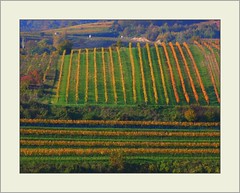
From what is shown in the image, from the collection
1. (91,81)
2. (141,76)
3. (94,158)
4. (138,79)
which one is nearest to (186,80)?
(141,76)

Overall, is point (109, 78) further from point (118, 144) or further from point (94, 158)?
point (94, 158)

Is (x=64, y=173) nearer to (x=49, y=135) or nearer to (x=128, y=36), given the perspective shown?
(x=49, y=135)

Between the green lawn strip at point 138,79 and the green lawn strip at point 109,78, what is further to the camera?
the green lawn strip at point 138,79

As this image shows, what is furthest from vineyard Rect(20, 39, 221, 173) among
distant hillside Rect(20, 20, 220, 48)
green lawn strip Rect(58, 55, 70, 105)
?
distant hillside Rect(20, 20, 220, 48)

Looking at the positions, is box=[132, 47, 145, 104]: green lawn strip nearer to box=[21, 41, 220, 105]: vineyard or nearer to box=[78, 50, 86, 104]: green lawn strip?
box=[21, 41, 220, 105]: vineyard

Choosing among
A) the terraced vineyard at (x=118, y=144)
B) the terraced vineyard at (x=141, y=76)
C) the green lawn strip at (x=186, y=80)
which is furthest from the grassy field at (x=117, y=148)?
the terraced vineyard at (x=141, y=76)

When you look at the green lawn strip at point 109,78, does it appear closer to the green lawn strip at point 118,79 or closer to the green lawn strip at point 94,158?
the green lawn strip at point 118,79
